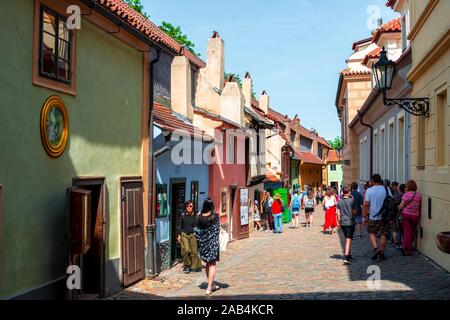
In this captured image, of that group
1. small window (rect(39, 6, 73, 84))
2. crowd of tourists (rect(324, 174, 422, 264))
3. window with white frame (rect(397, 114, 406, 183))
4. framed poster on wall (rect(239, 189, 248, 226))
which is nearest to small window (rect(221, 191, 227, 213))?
framed poster on wall (rect(239, 189, 248, 226))

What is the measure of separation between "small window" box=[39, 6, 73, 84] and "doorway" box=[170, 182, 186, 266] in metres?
5.94

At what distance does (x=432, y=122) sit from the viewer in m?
11.5

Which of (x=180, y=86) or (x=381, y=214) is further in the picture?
(x=180, y=86)

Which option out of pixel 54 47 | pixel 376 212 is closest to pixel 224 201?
pixel 376 212

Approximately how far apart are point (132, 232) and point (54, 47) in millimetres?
4292

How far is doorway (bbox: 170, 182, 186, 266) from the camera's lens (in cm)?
1456

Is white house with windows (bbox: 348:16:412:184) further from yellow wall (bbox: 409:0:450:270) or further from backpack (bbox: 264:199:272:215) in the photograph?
backpack (bbox: 264:199:272:215)

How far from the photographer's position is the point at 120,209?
36.3ft

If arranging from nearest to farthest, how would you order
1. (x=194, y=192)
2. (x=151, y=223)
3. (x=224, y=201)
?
(x=151, y=223), (x=194, y=192), (x=224, y=201)

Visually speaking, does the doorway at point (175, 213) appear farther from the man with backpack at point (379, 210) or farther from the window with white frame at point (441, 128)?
the window with white frame at point (441, 128)

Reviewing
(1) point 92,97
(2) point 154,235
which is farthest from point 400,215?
(1) point 92,97

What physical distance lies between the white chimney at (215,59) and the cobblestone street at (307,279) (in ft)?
30.4

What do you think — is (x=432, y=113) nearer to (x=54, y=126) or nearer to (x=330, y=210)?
(x=54, y=126)
